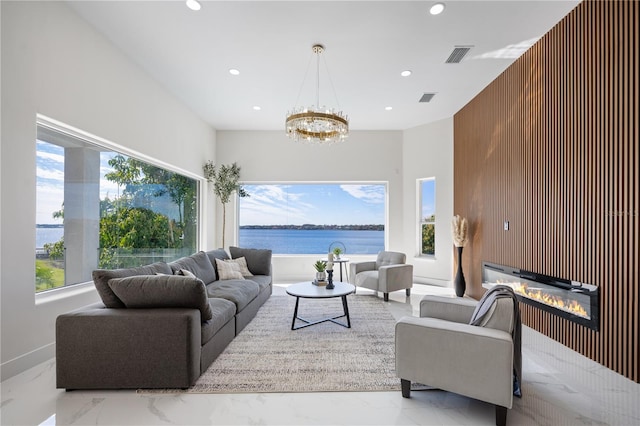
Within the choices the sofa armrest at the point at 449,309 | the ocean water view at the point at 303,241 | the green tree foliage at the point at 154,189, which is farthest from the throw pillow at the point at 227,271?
the sofa armrest at the point at 449,309

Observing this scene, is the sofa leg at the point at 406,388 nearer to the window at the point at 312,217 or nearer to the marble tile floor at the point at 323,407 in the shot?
the marble tile floor at the point at 323,407

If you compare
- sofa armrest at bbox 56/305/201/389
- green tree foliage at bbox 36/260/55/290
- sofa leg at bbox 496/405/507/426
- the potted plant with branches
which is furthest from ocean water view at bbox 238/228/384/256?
sofa leg at bbox 496/405/507/426

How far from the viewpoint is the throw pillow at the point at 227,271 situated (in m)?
4.63

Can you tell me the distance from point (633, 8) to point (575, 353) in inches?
117

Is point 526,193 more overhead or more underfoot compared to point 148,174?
more underfoot

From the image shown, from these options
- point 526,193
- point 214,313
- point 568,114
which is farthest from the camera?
point 526,193

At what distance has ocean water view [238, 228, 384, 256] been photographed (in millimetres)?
7363

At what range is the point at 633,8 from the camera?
8.02ft

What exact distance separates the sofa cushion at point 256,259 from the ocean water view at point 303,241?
6.43ft

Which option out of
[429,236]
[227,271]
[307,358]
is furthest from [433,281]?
[307,358]

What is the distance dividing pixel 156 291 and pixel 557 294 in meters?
3.82

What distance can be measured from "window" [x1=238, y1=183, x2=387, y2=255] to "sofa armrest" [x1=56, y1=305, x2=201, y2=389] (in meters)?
4.93

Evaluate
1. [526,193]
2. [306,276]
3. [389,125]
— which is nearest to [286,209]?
[306,276]

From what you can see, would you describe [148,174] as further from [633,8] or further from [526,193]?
[633,8]
